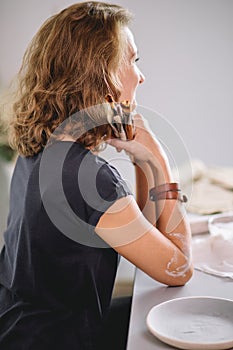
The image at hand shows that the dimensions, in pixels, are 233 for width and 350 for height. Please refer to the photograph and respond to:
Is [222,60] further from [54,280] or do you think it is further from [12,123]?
[54,280]

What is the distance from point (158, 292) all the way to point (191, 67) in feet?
8.01

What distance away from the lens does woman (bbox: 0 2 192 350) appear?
3.81 ft

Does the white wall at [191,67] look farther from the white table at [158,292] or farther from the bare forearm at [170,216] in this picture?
the white table at [158,292]

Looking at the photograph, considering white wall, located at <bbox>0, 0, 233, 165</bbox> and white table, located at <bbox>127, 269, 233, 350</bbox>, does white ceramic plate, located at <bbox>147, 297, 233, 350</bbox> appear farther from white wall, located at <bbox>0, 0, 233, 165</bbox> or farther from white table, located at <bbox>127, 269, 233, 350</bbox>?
white wall, located at <bbox>0, 0, 233, 165</bbox>

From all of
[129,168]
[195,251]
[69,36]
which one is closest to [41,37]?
[69,36]

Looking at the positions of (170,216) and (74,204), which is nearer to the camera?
(74,204)

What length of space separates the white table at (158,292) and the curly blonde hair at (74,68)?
355 mm

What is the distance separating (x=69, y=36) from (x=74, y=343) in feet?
2.26

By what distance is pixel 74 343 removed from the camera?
47.1 inches

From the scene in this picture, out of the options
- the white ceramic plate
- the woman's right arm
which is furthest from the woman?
the white ceramic plate

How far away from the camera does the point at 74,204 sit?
1161 mm

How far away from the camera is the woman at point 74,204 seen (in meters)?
1.16

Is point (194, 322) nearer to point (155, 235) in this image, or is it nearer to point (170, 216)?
point (155, 235)

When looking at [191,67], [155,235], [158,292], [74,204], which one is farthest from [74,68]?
[191,67]
